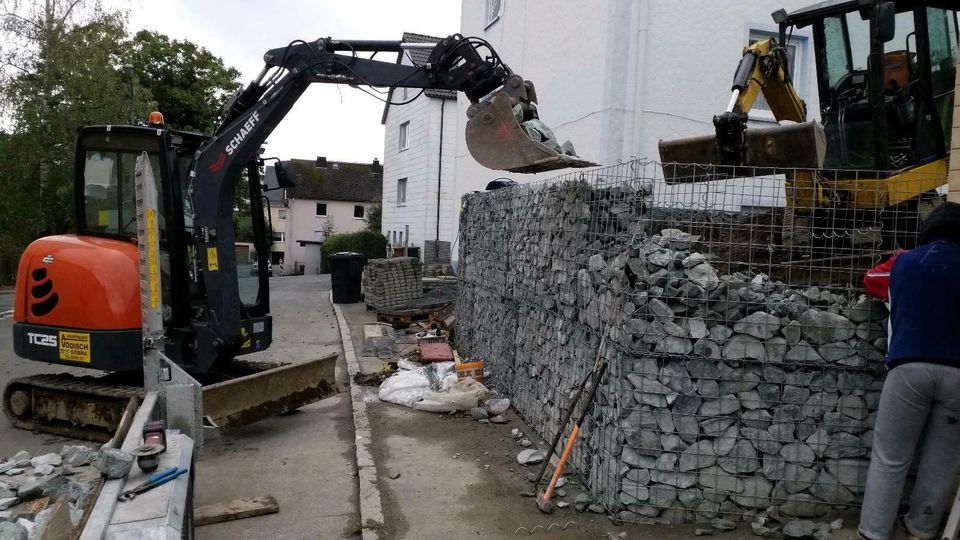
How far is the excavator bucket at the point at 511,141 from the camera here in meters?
5.21

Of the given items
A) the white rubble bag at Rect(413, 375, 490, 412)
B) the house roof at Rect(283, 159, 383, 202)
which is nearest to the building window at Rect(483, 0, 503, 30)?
the white rubble bag at Rect(413, 375, 490, 412)

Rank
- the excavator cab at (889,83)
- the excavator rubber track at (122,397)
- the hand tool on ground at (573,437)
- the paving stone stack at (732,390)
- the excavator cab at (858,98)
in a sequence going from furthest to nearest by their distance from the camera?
the excavator rubber track at (122,397)
the excavator cab at (889,83)
the excavator cab at (858,98)
the hand tool on ground at (573,437)
the paving stone stack at (732,390)

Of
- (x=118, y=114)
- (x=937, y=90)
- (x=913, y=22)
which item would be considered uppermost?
(x=118, y=114)

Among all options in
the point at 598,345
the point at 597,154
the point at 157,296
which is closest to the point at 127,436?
the point at 157,296

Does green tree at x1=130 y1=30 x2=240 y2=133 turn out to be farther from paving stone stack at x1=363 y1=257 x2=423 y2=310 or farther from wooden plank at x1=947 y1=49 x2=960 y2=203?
wooden plank at x1=947 y1=49 x2=960 y2=203

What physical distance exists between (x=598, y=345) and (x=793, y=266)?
1.49 metres

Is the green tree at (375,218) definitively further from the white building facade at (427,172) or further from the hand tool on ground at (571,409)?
the hand tool on ground at (571,409)

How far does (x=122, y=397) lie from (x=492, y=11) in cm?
1327

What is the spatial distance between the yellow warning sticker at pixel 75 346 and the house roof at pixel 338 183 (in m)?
41.9

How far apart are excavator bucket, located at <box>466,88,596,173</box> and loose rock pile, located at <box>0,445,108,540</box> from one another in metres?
A: 3.34

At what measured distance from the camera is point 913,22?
6.11 metres

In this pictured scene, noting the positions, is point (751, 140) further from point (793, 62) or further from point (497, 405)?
point (793, 62)

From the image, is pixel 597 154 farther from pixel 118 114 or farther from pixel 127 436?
pixel 118 114

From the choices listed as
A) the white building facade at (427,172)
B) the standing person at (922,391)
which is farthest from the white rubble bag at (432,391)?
the white building facade at (427,172)
